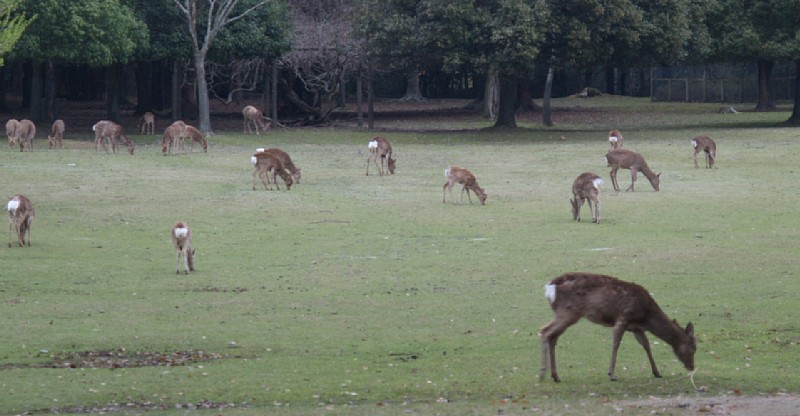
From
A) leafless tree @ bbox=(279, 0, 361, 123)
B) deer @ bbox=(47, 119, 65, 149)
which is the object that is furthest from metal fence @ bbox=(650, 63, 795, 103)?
deer @ bbox=(47, 119, 65, 149)

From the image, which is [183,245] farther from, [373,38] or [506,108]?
[506,108]

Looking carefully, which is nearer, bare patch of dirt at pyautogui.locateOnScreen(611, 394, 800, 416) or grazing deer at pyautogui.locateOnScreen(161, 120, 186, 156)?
bare patch of dirt at pyautogui.locateOnScreen(611, 394, 800, 416)

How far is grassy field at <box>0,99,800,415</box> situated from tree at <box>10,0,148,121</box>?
23.1 ft

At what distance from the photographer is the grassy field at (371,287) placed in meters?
9.78

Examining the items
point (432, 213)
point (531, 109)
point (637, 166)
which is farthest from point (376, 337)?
point (531, 109)

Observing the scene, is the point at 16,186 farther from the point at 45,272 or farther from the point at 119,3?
the point at 119,3

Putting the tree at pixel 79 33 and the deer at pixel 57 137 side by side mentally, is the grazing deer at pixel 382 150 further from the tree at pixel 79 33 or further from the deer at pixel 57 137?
the tree at pixel 79 33

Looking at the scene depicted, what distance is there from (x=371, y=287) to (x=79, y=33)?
26.2 metres

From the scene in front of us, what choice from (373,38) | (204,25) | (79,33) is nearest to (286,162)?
(79,33)

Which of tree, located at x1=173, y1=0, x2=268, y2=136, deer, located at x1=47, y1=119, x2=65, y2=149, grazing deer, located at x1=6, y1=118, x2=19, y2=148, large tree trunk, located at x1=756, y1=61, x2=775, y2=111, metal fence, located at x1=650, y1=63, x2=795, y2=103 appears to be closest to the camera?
grazing deer, located at x1=6, y1=118, x2=19, y2=148

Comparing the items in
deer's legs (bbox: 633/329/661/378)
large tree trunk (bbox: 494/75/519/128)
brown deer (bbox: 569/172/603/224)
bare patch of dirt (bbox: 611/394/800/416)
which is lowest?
bare patch of dirt (bbox: 611/394/800/416)

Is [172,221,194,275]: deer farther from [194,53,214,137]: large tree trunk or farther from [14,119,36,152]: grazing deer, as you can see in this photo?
[194,53,214,137]: large tree trunk

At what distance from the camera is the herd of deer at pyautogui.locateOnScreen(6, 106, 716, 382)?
31.8 ft

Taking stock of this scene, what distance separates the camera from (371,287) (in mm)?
15367
